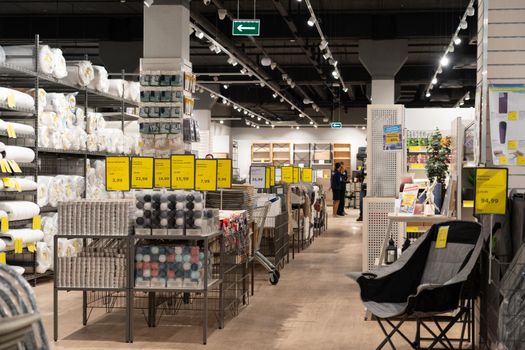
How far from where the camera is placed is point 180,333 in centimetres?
669

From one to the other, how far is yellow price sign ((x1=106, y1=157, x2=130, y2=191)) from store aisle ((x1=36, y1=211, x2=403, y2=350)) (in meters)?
1.30

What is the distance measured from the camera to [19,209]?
8625 millimetres

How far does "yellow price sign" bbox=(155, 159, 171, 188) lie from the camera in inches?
320

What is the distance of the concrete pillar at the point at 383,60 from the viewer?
18969 millimetres

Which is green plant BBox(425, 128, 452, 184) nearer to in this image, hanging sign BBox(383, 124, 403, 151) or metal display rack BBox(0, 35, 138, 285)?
hanging sign BBox(383, 124, 403, 151)

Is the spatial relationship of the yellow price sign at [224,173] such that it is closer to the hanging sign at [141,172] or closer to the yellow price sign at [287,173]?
the hanging sign at [141,172]

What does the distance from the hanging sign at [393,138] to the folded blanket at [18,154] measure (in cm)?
409

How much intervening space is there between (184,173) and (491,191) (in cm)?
391

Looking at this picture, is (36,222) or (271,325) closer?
(271,325)

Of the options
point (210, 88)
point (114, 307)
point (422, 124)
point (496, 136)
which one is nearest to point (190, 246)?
point (114, 307)

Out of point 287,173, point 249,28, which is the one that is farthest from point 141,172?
point 287,173

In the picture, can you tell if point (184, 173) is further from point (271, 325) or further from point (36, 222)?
point (36, 222)

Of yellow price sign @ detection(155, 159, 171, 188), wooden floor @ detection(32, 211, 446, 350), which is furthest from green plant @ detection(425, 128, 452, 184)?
yellow price sign @ detection(155, 159, 171, 188)

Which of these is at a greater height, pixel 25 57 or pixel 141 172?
pixel 25 57
